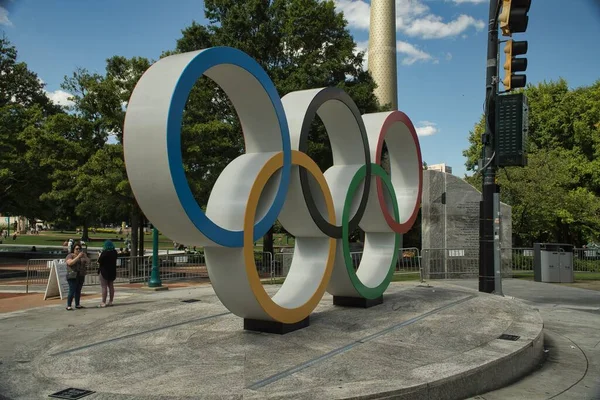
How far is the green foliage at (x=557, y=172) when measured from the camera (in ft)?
93.9

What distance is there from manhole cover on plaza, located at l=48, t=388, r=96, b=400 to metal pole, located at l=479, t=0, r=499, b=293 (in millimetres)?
9642

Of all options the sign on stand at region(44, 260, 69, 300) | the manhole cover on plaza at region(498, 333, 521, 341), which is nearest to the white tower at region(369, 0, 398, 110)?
the sign on stand at region(44, 260, 69, 300)

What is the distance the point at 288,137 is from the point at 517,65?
4.55 metres

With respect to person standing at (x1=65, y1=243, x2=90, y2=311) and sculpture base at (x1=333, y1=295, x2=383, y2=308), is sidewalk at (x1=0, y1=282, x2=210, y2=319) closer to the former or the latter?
person standing at (x1=65, y1=243, x2=90, y2=311)

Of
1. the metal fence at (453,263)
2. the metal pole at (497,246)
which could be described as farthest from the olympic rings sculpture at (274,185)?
the metal fence at (453,263)

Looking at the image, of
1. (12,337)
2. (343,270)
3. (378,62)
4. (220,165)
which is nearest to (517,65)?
(343,270)

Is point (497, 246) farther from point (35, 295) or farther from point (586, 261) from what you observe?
point (586, 261)

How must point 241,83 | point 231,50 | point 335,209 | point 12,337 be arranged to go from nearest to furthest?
1. point 231,50
2. point 241,83
3. point 12,337
4. point 335,209

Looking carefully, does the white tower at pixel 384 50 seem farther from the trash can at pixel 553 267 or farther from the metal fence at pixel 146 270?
the trash can at pixel 553 267

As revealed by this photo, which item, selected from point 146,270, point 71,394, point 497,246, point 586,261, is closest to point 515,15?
point 497,246

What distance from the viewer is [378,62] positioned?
122 ft

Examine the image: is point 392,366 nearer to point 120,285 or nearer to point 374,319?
point 374,319

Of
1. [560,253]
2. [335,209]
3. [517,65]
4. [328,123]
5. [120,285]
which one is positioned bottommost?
[120,285]

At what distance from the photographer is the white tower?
36.9 metres
